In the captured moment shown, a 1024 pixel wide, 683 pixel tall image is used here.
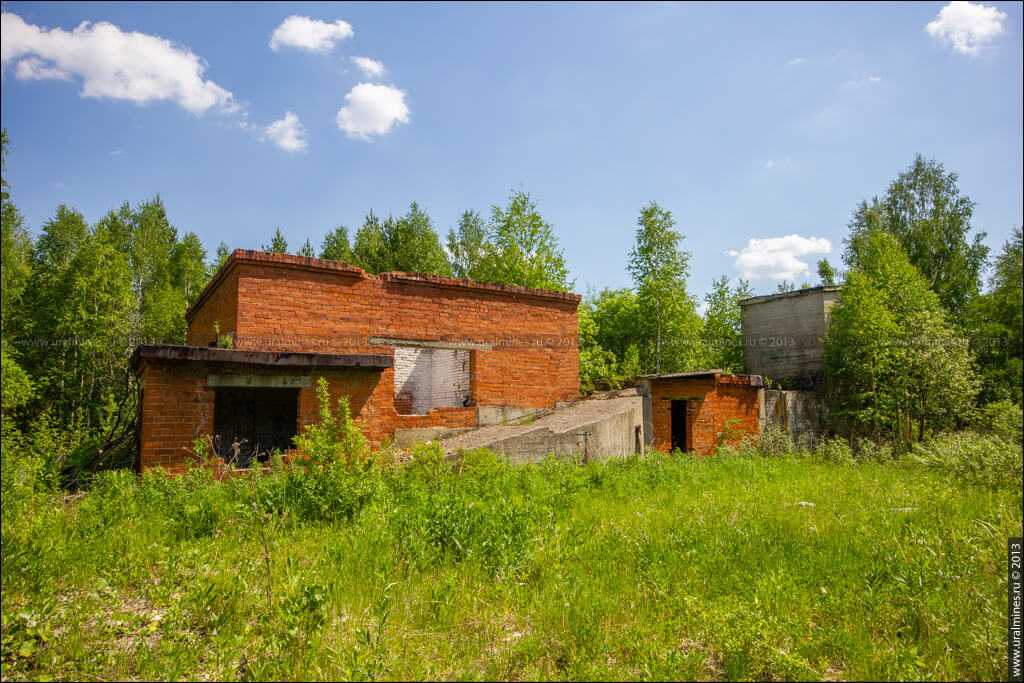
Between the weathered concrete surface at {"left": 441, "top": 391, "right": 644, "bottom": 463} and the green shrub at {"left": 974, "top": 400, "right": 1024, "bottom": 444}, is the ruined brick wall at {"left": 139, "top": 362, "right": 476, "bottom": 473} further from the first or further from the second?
the green shrub at {"left": 974, "top": 400, "right": 1024, "bottom": 444}

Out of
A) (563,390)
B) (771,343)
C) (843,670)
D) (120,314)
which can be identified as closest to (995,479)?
(843,670)

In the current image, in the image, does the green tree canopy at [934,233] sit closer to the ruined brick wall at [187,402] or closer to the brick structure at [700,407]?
the brick structure at [700,407]

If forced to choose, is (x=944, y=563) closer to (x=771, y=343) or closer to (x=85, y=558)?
(x=85, y=558)

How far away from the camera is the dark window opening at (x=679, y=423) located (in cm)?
1372

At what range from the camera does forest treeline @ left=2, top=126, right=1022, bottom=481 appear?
586 inches

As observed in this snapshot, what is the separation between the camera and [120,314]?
18.8 meters

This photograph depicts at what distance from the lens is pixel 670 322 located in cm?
2067

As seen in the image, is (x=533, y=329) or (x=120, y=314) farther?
(x=120, y=314)

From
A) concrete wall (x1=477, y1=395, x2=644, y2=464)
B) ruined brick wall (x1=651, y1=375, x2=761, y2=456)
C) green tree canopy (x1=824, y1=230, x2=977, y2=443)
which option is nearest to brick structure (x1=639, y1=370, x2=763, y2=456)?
ruined brick wall (x1=651, y1=375, x2=761, y2=456)

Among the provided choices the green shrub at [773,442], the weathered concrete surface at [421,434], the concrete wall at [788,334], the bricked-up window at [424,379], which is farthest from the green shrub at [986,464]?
the concrete wall at [788,334]

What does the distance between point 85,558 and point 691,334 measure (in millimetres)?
19643

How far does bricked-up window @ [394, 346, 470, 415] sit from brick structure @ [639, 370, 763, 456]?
449 centimetres

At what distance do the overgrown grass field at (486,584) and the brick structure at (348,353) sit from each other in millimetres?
1625

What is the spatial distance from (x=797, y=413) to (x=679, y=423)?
4042mm
